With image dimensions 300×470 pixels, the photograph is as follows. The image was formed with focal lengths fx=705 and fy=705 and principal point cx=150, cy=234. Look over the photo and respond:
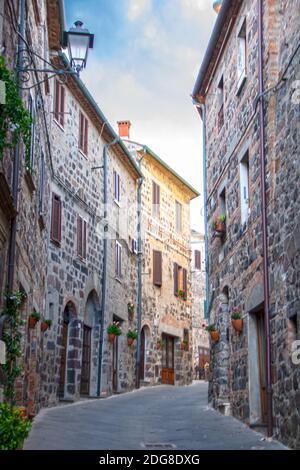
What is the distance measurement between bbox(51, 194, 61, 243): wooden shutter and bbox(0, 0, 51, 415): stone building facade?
2.75ft

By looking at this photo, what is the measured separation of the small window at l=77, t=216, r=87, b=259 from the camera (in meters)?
16.8

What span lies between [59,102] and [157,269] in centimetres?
955

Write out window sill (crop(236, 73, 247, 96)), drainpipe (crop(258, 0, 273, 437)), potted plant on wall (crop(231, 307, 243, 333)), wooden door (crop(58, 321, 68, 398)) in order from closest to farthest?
drainpipe (crop(258, 0, 273, 437)), potted plant on wall (crop(231, 307, 243, 333)), window sill (crop(236, 73, 247, 96)), wooden door (crop(58, 321, 68, 398))

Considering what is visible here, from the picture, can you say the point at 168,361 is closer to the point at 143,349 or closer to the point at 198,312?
the point at 143,349

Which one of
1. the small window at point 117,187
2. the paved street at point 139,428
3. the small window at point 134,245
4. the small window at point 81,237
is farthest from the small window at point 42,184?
the small window at point 134,245

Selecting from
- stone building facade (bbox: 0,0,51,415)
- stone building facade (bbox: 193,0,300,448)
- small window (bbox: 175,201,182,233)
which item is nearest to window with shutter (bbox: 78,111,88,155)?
stone building facade (bbox: 0,0,51,415)

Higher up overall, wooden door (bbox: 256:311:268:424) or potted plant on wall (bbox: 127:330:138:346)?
potted plant on wall (bbox: 127:330:138:346)

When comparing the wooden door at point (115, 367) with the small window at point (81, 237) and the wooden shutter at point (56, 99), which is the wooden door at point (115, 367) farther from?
the wooden shutter at point (56, 99)

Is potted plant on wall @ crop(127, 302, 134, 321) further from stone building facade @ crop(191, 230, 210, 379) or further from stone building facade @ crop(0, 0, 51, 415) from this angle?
stone building facade @ crop(191, 230, 210, 379)

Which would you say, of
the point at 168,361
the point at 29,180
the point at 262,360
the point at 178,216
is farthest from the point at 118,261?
the point at 29,180
